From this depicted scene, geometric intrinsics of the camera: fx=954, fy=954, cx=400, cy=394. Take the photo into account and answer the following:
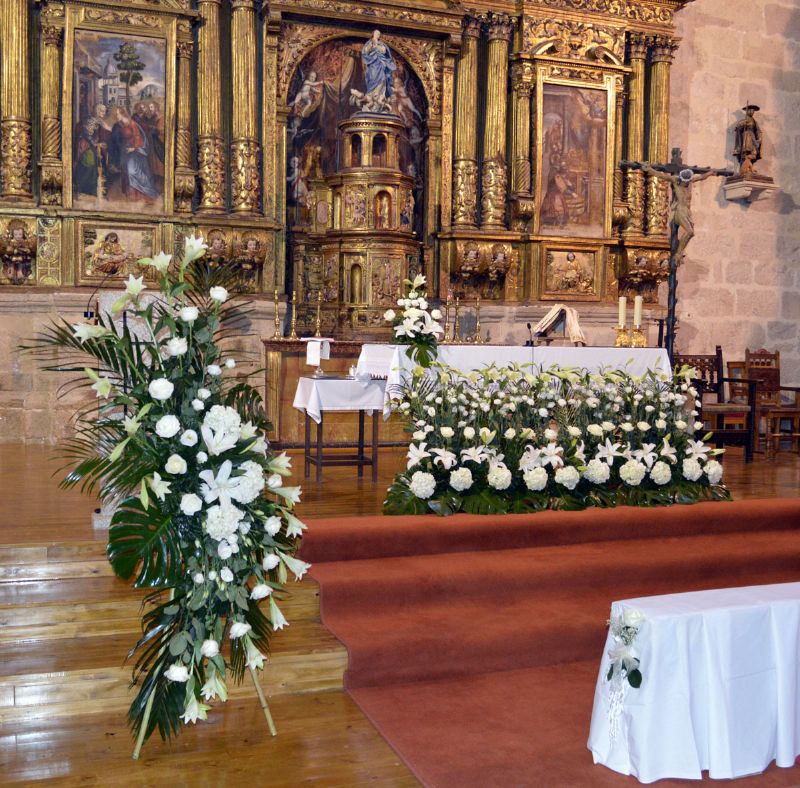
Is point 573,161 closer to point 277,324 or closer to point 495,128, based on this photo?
point 495,128

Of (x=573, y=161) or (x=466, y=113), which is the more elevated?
(x=466, y=113)

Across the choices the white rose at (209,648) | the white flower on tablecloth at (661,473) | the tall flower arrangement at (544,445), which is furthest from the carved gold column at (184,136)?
the white rose at (209,648)

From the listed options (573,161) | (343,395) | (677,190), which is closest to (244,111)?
(573,161)

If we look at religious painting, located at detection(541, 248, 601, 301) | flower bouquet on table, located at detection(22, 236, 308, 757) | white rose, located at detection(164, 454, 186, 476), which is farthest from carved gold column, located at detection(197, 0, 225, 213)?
white rose, located at detection(164, 454, 186, 476)

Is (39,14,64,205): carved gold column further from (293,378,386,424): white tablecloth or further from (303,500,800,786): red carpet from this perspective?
(303,500,800,786): red carpet

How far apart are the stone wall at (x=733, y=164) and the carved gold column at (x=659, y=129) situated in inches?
23.8

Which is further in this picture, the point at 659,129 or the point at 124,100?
the point at 659,129

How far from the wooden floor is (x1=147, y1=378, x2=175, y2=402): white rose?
57.4 inches

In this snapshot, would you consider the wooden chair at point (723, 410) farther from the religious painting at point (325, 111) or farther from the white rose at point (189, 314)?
the white rose at point (189, 314)

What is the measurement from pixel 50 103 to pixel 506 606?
7.25m

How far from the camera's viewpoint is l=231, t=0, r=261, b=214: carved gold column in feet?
33.6

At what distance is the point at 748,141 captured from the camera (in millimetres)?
12617

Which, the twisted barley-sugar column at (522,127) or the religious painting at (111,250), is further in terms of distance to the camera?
the twisted barley-sugar column at (522,127)

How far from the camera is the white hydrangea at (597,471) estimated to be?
21.7 feet
